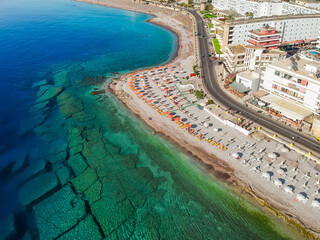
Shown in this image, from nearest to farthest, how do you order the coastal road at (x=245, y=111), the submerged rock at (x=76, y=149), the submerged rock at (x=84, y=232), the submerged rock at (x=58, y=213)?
the submerged rock at (x=84, y=232), the submerged rock at (x=58, y=213), the coastal road at (x=245, y=111), the submerged rock at (x=76, y=149)

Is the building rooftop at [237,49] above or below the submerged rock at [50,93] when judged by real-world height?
above

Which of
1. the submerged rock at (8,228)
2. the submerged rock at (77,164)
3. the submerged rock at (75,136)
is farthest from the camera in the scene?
the submerged rock at (75,136)

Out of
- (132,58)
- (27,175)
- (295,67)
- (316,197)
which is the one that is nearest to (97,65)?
(132,58)

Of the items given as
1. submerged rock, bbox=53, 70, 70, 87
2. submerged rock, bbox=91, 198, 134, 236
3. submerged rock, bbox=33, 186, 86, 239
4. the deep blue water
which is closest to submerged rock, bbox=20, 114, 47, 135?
the deep blue water

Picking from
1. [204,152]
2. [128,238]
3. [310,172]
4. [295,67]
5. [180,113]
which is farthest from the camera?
[180,113]

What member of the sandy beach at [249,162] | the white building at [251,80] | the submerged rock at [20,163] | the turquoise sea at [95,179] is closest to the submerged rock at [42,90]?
the turquoise sea at [95,179]

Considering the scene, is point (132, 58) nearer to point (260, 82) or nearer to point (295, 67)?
point (260, 82)

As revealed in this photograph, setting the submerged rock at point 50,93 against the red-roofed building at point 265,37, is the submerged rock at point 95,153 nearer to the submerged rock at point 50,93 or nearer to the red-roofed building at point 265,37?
the submerged rock at point 50,93

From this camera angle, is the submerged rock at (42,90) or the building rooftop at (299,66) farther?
the submerged rock at (42,90)
